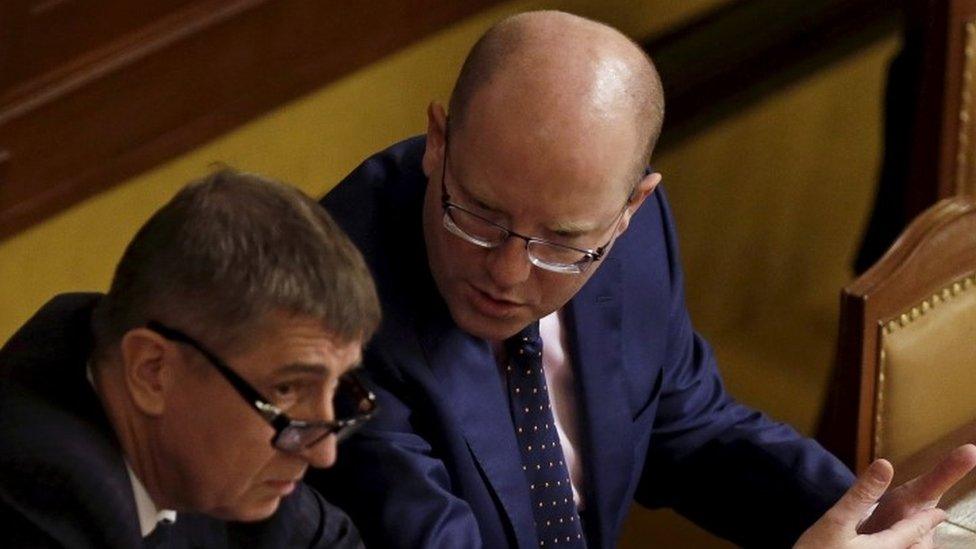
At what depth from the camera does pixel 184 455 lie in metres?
1.62

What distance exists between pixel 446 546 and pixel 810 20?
2193 millimetres

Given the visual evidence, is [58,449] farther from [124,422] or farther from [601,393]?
[601,393]

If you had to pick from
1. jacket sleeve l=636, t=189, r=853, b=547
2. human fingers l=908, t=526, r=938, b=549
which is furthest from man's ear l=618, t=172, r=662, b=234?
human fingers l=908, t=526, r=938, b=549

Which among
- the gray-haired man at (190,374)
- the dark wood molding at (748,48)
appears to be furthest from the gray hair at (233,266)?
the dark wood molding at (748,48)

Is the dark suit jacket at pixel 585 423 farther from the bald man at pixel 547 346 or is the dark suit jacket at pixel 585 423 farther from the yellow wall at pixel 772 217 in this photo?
the yellow wall at pixel 772 217

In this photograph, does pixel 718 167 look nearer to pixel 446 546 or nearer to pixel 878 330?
pixel 878 330

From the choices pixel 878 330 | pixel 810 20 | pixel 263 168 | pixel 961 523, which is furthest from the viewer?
pixel 810 20

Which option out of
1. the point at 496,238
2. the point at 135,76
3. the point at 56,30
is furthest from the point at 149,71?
the point at 496,238

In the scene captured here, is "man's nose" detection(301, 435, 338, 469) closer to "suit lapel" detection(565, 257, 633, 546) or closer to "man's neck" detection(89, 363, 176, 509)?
"man's neck" detection(89, 363, 176, 509)

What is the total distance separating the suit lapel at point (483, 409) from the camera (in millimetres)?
2211

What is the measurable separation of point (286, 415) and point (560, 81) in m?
0.62

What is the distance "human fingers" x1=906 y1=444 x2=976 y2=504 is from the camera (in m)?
2.12

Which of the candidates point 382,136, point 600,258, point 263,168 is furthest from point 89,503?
point 382,136

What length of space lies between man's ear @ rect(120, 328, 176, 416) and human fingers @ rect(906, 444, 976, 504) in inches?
39.5
